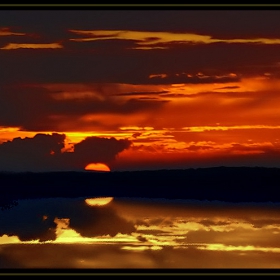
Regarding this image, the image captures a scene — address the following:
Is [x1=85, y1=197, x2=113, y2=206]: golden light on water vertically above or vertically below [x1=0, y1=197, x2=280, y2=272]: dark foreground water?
above

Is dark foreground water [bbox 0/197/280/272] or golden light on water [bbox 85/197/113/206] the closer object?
dark foreground water [bbox 0/197/280/272]

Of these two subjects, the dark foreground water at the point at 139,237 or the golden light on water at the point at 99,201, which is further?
the golden light on water at the point at 99,201

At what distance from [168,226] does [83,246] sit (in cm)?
254

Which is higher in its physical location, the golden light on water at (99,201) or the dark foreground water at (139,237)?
the golden light on water at (99,201)

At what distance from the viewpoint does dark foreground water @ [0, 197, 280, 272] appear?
1223cm

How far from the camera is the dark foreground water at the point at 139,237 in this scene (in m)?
12.2

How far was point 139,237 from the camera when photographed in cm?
1416

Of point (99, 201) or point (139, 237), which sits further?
point (99, 201)

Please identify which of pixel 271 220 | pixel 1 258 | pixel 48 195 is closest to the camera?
pixel 1 258
